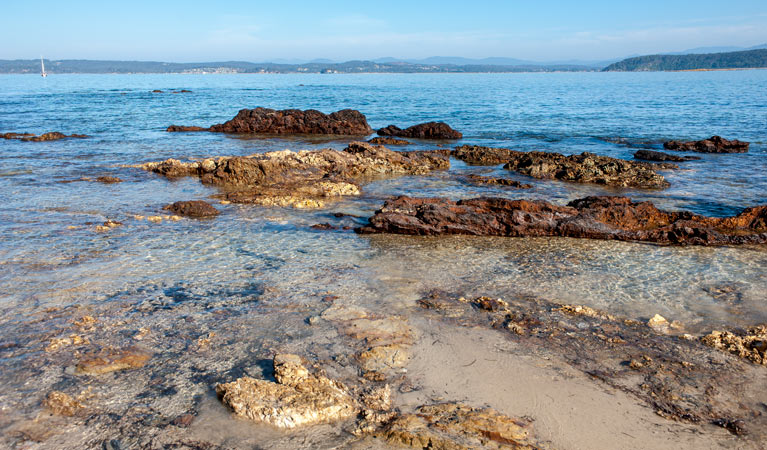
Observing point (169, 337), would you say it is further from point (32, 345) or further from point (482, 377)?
point (482, 377)

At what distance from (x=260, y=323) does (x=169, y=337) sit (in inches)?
36.0

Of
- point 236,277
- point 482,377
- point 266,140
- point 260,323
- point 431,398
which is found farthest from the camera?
point 266,140

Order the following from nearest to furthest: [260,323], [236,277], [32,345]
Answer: [32,345] < [260,323] < [236,277]

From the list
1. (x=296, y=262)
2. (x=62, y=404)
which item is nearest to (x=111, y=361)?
(x=62, y=404)

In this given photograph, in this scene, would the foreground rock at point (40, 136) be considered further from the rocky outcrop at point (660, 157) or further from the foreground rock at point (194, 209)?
the rocky outcrop at point (660, 157)

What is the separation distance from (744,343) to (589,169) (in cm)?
994

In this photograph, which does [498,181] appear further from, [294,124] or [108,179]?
[294,124]

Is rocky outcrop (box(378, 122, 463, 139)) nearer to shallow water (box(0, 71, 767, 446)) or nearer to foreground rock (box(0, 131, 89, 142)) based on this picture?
shallow water (box(0, 71, 767, 446))

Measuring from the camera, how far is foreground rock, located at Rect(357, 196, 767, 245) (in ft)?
28.6

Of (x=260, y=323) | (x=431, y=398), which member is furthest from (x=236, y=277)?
→ (x=431, y=398)

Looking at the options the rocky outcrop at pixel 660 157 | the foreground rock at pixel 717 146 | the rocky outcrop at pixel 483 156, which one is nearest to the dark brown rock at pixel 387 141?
the rocky outcrop at pixel 483 156

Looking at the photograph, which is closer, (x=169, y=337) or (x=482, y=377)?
(x=482, y=377)

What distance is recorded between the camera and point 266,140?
2341 cm

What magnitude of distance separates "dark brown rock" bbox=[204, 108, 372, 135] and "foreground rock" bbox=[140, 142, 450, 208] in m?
9.17
